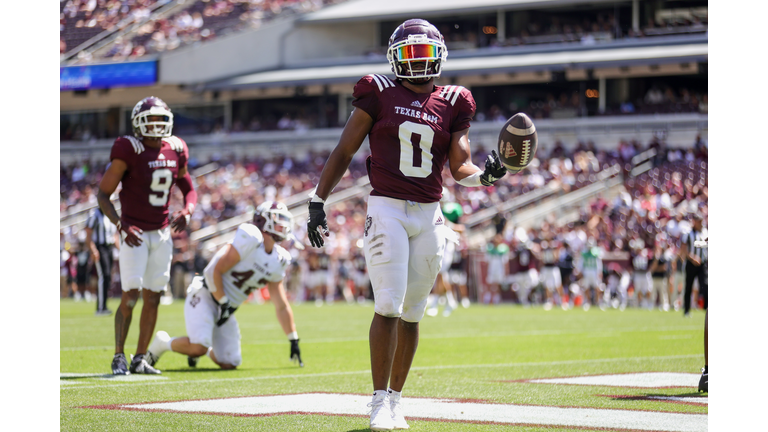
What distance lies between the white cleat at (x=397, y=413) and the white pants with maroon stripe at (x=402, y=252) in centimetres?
38

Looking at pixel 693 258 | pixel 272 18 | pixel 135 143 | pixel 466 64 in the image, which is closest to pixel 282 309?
pixel 135 143

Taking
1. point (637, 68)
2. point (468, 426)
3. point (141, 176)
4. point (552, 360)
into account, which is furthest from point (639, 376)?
point (637, 68)

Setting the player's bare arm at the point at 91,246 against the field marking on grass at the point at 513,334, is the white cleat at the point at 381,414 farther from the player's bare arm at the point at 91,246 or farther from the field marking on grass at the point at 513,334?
the player's bare arm at the point at 91,246

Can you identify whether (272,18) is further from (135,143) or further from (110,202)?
(110,202)

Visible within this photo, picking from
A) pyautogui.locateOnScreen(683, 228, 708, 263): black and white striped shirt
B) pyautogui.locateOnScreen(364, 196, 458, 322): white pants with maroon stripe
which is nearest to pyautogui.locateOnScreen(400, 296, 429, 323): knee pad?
pyautogui.locateOnScreen(364, 196, 458, 322): white pants with maroon stripe

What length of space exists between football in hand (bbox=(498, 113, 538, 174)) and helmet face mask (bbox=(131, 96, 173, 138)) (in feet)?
10.4

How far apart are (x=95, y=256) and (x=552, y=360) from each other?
310 inches

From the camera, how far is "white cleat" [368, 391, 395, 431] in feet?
13.4

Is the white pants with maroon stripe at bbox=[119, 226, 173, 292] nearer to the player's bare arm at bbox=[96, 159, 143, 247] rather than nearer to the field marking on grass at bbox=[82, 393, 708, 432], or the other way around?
the player's bare arm at bbox=[96, 159, 143, 247]

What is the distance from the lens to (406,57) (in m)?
4.41

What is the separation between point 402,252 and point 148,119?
297cm

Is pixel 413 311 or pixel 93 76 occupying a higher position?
pixel 93 76

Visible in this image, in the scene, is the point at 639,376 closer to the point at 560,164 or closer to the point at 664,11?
the point at 560,164

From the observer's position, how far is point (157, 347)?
22.7 feet
